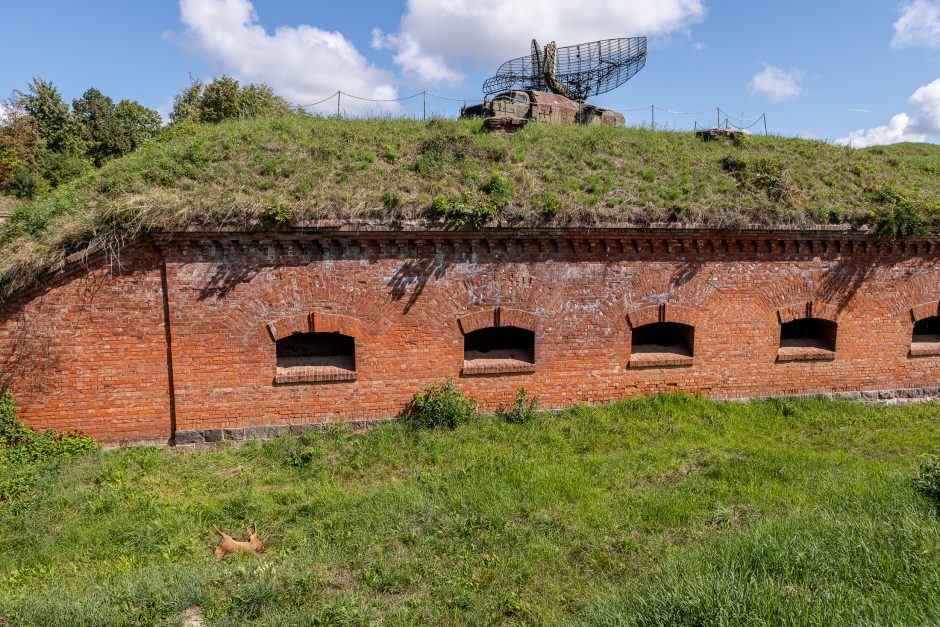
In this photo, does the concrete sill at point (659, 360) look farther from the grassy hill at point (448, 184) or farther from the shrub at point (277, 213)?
the shrub at point (277, 213)

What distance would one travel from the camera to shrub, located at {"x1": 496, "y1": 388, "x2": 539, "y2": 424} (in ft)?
28.4

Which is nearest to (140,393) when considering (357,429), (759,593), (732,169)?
(357,429)

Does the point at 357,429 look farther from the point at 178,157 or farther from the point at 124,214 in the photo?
the point at 178,157

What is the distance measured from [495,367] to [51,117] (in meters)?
36.8

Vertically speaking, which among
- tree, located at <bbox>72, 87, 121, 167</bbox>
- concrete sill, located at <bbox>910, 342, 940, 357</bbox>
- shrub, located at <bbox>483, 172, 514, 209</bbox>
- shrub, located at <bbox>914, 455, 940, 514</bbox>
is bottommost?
shrub, located at <bbox>914, 455, 940, 514</bbox>

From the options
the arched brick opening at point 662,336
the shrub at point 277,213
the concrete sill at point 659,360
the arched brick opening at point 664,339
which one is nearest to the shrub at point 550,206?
the arched brick opening at point 662,336

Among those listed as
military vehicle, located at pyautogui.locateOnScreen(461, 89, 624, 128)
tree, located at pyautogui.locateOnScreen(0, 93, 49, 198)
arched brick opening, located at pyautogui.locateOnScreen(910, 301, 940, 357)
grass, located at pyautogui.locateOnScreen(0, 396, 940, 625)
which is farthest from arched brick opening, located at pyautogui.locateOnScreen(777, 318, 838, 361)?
tree, located at pyautogui.locateOnScreen(0, 93, 49, 198)

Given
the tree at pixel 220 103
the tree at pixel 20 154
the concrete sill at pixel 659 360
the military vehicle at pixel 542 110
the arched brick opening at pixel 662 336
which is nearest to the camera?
the arched brick opening at pixel 662 336

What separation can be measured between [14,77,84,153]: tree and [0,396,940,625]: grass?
3277cm

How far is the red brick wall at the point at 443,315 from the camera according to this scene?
7703 mm

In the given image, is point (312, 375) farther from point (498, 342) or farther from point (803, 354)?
point (803, 354)

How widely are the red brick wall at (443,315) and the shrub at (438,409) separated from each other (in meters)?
0.23

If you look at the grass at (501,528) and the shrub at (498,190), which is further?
the shrub at (498,190)

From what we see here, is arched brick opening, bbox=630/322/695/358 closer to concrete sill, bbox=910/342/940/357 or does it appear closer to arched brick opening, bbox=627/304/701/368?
arched brick opening, bbox=627/304/701/368
